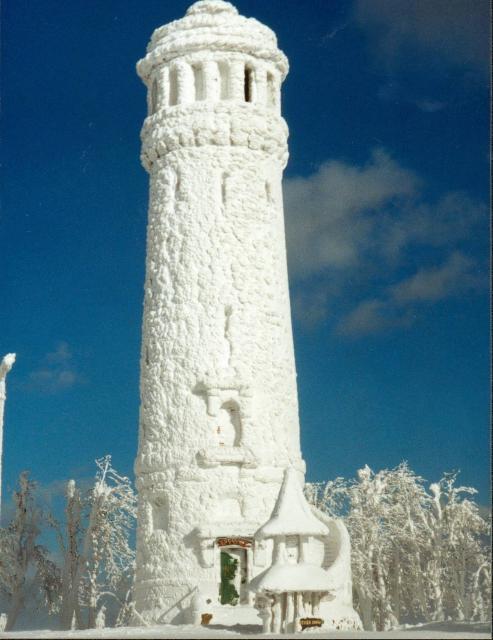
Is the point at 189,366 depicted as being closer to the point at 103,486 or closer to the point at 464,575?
the point at 103,486

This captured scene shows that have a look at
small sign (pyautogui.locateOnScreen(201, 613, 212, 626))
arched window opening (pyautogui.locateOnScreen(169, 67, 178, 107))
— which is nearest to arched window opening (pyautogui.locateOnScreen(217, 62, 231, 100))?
arched window opening (pyautogui.locateOnScreen(169, 67, 178, 107))

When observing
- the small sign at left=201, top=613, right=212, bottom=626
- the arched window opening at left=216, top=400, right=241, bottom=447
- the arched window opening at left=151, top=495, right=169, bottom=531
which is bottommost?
the small sign at left=201, top=613, right=212, bottom=626

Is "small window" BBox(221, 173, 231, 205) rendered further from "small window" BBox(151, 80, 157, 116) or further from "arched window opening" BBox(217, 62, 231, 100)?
"small window" BBox(151, 80, 157, 116)

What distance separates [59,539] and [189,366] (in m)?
11.0

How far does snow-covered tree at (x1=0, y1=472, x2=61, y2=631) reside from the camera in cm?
4253

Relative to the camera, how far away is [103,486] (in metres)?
44.1

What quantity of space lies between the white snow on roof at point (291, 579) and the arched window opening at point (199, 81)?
53.9 feet

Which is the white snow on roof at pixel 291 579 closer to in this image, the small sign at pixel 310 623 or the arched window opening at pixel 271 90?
the small sign at pixel 310 623

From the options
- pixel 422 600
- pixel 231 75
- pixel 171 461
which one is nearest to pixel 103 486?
pixel 171 461

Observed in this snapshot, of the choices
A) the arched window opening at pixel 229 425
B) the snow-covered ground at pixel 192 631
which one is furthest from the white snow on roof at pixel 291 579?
the arched window opening at pixel 229 425

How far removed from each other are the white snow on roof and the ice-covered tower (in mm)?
6150

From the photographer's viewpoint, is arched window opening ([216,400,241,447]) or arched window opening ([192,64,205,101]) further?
arched window opening ([192,64,205,101])

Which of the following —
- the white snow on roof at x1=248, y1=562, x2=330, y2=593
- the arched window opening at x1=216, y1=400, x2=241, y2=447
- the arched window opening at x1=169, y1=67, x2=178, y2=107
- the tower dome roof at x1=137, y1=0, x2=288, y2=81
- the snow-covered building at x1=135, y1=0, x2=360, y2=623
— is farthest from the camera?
the arched window opening at x1=169, y1=67, x2=178, y2=107

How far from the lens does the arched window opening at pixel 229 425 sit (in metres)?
36.0
